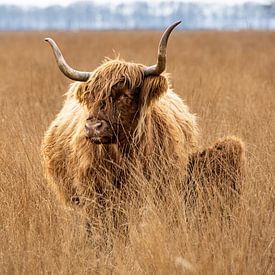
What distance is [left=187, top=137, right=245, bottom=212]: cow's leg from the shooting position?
15.5 feet

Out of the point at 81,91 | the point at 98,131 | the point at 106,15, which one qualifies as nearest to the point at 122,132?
the point at 98,131

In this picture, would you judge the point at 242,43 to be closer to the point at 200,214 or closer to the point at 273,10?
the point at 200,214

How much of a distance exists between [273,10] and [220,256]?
4557 cm

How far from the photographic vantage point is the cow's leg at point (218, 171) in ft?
15.5

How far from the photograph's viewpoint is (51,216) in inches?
180

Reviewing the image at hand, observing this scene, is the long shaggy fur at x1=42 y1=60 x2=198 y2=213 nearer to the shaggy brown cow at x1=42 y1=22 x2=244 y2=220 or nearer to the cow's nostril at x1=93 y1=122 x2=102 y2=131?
the shaggy brown cow at x1=42 y1=22 x2=244 y2=220

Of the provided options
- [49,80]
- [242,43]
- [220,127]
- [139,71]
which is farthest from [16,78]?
[242,43]

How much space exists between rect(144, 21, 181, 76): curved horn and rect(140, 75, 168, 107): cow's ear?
0.14 feet

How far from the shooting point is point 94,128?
14.8ft

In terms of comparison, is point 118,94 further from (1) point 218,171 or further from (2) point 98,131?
(1) point 218,171

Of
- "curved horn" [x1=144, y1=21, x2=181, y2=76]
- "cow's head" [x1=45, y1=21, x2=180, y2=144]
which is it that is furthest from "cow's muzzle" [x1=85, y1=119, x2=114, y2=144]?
"curved horn" [x1=144, y1=21, x2=181, y2=76]

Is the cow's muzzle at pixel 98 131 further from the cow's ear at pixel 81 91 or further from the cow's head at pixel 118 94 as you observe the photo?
the cow's ear at pixel 81 91

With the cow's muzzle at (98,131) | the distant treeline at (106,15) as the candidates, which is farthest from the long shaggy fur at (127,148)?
the distant treeline at (106,15)

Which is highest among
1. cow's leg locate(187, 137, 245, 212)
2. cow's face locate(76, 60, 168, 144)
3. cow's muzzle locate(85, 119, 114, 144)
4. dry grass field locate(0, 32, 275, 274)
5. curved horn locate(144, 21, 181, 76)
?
curved horn locate(144, 21, 181, 76)
